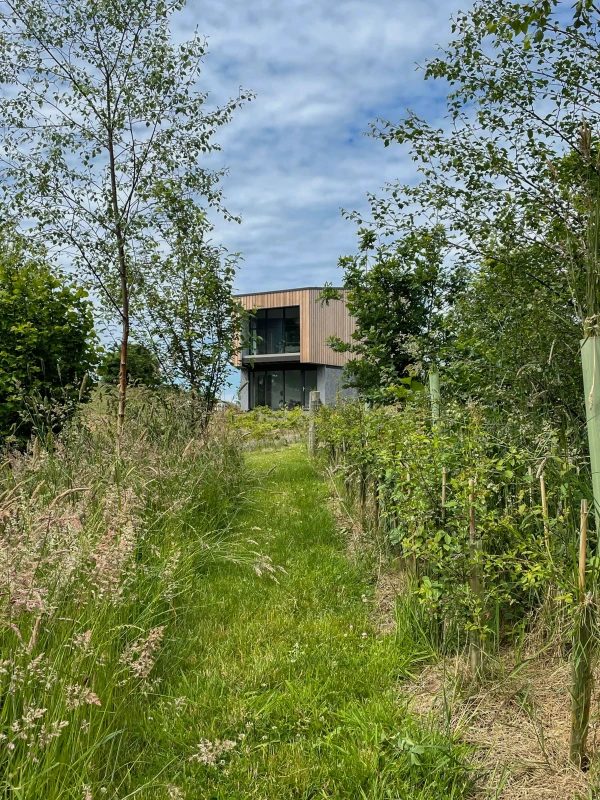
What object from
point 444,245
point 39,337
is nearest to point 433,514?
point 444,245

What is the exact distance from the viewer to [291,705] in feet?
8.51

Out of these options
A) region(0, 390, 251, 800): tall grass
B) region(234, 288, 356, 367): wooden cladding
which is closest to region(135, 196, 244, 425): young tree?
region(0, 390, 251, 800): tall grass

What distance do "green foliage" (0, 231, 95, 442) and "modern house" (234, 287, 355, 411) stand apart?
21988 millimetres

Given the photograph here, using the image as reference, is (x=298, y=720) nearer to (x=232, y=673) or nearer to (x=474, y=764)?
(x=232, y=673)

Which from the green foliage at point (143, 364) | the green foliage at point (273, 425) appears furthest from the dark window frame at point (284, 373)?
the green foliage at point (143, 364)

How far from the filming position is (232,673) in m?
2.88

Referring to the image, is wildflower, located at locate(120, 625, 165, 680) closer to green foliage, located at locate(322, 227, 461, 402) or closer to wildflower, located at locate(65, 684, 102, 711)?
wildflower, located at locate(65, 684, 102, 711)

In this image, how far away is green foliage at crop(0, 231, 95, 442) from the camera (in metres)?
6.22

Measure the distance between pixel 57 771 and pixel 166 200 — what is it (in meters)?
6.38

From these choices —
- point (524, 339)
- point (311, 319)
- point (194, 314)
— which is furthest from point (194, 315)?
point (311, 319)

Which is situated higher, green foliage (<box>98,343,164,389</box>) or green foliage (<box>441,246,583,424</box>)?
green foliage (<box>98,343,164,389</box>)

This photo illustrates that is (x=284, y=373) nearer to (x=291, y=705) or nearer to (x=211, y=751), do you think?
(x=291, y=705)

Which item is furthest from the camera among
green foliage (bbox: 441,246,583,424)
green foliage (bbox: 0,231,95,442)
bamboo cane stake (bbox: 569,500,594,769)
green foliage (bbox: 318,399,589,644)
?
green foliage (bbox: 0,231,95,442)

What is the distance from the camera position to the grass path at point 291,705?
6.84 ft
